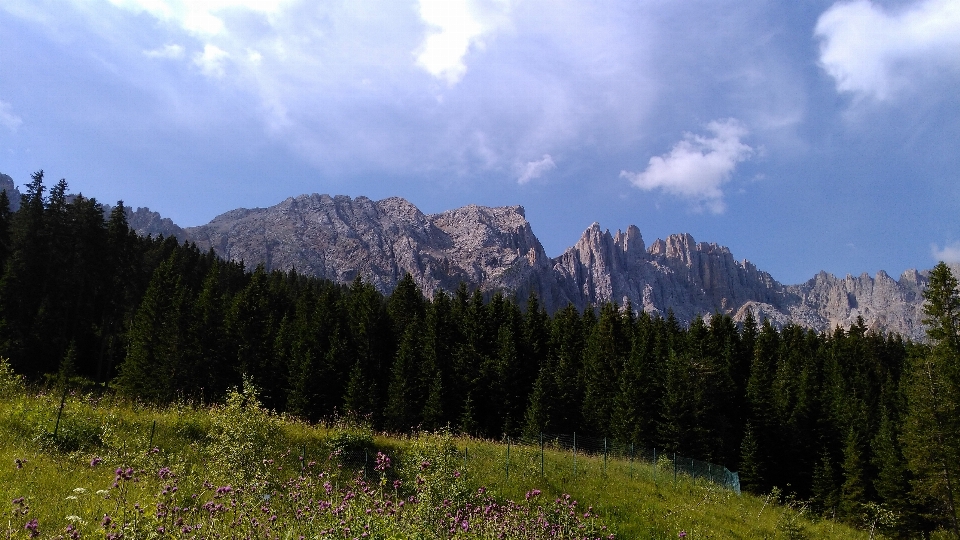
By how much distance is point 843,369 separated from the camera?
65.5 m

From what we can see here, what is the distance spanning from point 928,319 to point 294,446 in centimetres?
4835

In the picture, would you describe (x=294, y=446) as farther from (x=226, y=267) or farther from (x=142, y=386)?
(x=226, y=267)

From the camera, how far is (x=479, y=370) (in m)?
51.1

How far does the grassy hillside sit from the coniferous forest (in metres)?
22.0

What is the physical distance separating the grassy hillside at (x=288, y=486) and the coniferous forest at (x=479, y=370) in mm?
21996

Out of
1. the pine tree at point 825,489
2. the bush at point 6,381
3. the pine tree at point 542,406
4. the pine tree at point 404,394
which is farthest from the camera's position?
the pine tree at point 825,489

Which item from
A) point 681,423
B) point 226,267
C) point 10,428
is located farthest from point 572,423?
point 226,267

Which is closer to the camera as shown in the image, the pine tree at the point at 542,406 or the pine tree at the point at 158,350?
the pine tree at the point at 542,406

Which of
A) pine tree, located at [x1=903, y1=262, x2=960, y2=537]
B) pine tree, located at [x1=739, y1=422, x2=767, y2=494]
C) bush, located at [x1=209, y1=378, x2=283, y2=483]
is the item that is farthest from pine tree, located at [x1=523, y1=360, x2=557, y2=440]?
bush, located at [x1=209, y1=378, x2=283, y2=483]

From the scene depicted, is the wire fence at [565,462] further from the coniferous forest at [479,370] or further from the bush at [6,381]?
the coniferous forest at [479,370]

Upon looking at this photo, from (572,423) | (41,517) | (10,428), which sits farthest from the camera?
(572,423)

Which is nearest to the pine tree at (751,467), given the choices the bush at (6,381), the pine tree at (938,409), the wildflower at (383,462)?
the pine tree at (938,409)

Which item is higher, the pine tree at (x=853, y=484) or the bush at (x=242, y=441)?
the bush at (x=242, y=441)

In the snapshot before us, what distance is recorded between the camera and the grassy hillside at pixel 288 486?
6.05 meters
